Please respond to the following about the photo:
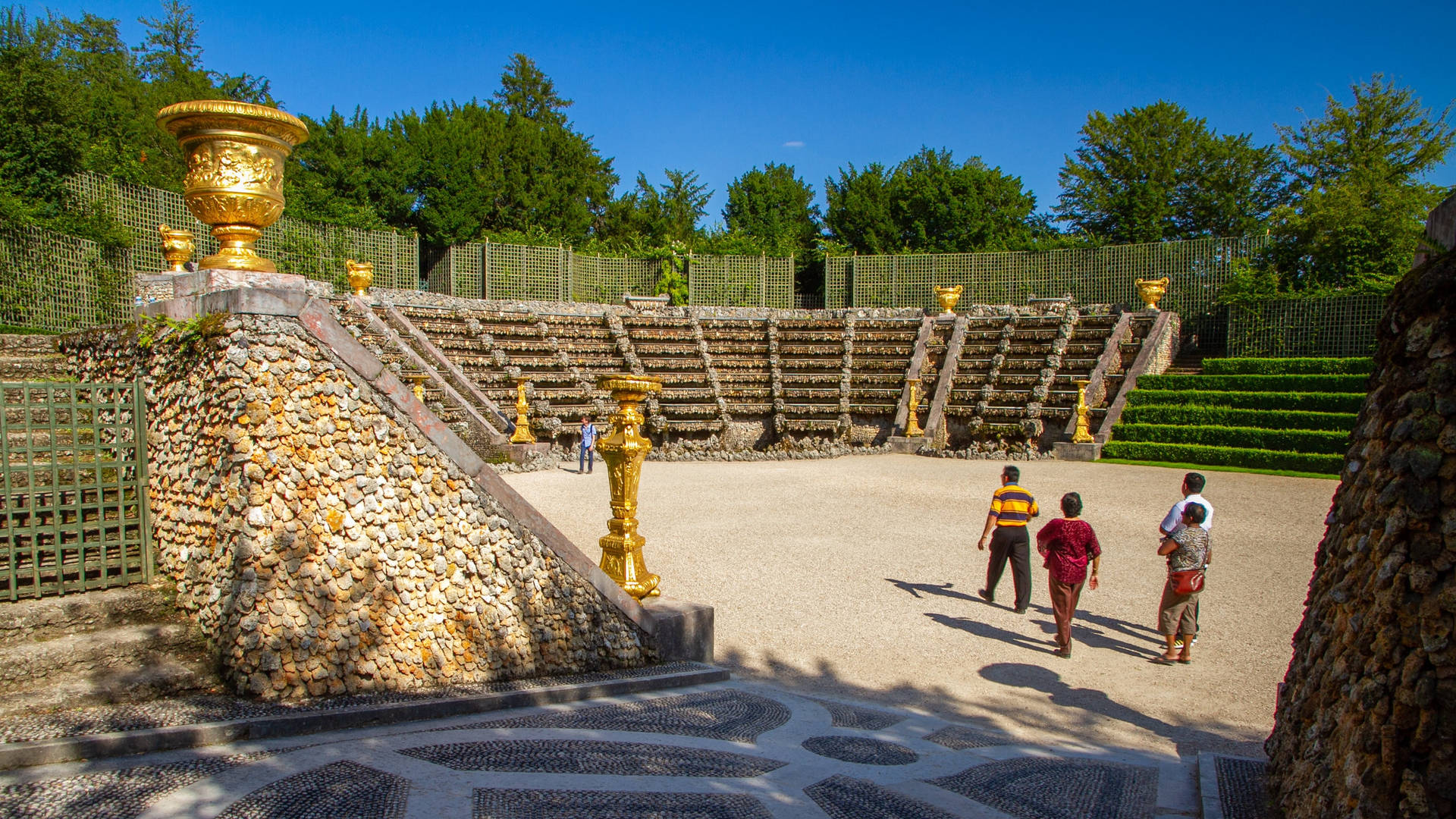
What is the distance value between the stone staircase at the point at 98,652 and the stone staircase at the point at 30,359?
2048mm

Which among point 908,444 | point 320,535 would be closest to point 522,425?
point 908,444

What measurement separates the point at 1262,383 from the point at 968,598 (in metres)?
13.9

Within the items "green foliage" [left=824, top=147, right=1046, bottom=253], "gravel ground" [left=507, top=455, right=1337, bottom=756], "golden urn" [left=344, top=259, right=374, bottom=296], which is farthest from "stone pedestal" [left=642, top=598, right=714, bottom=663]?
"green foliage" [left=824, top=147, right=1046, bottom=253]

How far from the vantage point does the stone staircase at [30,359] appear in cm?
637

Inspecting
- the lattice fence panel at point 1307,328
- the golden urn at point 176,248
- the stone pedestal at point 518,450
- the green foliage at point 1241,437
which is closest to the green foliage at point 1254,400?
the green foliage at point 1241,437

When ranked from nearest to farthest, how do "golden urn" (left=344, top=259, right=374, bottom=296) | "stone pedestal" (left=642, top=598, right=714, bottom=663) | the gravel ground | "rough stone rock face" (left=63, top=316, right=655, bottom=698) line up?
"rough stone rock face" (left=63, top=316, right=655, bottom=698), the gravel ground, "stone pedestal" (left=642, top=598, right=714, bottom=663), "golden urn" (left=344, top=259, right=374, bottom=296)

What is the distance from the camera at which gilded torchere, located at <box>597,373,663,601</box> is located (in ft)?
21.8

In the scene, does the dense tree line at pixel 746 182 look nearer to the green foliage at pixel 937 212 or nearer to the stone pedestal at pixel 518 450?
the green foliage at pixel 937 212

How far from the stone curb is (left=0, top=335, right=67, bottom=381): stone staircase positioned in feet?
11.4

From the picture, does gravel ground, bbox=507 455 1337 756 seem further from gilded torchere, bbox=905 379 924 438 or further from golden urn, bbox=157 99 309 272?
gilded torchere, bbox=905 379 924 438

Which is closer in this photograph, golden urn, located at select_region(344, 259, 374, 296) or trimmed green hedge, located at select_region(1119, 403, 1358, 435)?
trimmed green hedge, located at select_region(1119, 403, 1358, 435)

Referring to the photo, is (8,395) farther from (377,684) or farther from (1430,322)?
(1430,322)

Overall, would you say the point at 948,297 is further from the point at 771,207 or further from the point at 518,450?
the point at 771,207

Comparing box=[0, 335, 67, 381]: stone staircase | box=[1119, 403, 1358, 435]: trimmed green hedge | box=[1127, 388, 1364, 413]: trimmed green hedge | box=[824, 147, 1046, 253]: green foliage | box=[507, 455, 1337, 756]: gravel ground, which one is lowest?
box=[507, 455, 1337, 756]: gravel ground
